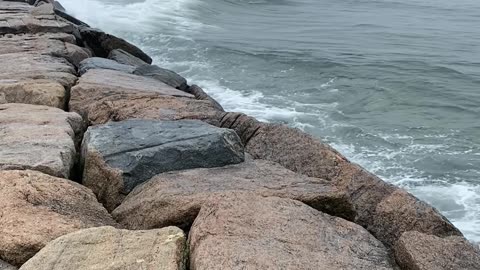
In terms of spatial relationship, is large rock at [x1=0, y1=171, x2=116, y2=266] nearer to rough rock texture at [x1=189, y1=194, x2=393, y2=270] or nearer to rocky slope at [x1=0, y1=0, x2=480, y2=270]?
rocky slope at [x1=0, y1=0, x2=480, y2=270]

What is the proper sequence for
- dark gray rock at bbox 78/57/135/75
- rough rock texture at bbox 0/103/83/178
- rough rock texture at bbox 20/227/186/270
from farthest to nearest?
dark gray rock at bbox 78/57/135/75, rough rock texture at bbox 0/103/83/178, rough rock texture at bbox 20/227/186/270

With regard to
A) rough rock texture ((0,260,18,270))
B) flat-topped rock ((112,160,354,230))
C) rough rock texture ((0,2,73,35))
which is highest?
flat-topped rock ((112,160,354,230))

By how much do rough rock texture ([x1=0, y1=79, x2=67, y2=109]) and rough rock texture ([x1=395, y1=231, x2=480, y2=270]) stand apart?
426 centimetres

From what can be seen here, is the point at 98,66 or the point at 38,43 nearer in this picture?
the point at 98,66

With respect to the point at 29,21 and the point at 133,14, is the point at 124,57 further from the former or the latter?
the point at 133,14

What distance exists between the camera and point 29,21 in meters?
10.9

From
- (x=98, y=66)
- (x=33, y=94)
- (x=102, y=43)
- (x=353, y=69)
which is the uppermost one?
(x=33, y=94)

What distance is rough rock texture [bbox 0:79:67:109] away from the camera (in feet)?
20.6

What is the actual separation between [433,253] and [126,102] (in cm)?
375

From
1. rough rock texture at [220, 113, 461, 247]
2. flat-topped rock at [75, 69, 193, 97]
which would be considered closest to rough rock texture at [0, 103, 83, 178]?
flat-topped rock at [75, 69, 193, 97]

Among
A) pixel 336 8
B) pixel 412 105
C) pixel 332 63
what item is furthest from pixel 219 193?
pixel 336 8

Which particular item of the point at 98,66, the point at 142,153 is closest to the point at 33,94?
the point at 98,66

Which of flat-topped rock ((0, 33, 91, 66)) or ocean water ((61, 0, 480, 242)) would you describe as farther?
ocean water ((61, 0, 480, 242))

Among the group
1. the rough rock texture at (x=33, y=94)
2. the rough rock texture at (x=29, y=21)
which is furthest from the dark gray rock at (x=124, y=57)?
the rough rock texture at (x=33, y=94)
